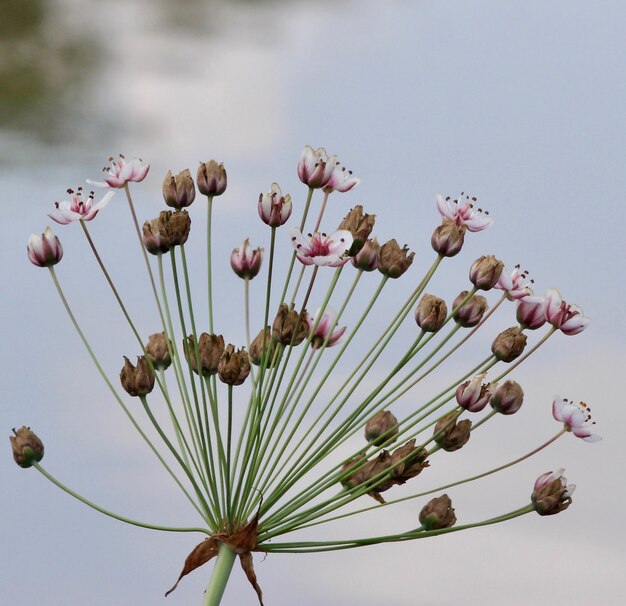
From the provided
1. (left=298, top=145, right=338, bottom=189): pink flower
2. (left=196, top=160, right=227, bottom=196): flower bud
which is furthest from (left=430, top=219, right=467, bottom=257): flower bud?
(left=196, top=160, right=227, bottom=196): flower bud

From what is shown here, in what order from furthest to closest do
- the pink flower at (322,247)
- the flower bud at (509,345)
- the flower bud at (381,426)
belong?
the flower bud at (381,426) → the flower bud at (509,345) → the pink flower at (322,247)

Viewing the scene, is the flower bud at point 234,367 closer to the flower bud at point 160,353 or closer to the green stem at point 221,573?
the flower bud at point 160,353

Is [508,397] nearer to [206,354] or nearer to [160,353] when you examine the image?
[206,354]

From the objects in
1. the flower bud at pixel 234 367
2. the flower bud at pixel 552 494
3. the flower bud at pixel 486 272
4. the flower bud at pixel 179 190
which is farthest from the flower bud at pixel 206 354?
the flower bud at pixel 552 494

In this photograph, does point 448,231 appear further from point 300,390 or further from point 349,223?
point 300,390

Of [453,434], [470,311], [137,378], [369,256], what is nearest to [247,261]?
[369,256]
